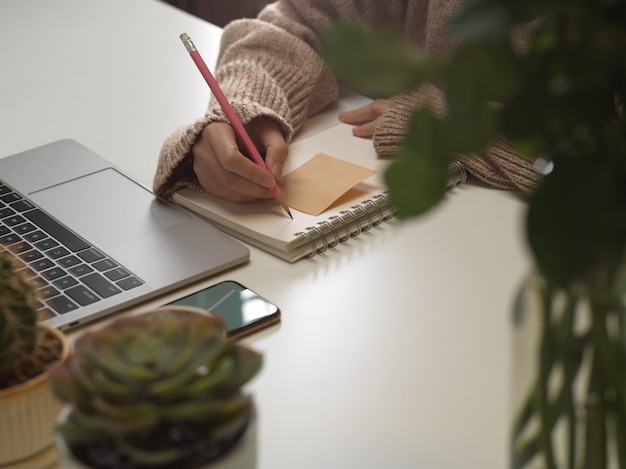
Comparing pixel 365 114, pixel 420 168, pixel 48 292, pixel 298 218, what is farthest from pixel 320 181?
pixel 420 168

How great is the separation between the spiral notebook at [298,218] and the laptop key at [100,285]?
0.14 m

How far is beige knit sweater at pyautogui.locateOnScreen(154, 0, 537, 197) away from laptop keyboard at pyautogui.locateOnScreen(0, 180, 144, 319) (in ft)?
0.39

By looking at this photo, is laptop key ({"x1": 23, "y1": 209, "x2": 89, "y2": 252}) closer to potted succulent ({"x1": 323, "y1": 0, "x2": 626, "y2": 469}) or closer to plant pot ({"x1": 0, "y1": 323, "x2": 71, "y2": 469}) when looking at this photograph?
plant pot ({"x1": 0, "y1": 323, "x2": 71, "y2": 469})

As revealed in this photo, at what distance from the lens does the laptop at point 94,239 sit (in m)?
0.78

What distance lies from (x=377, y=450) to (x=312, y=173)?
400 millimetres

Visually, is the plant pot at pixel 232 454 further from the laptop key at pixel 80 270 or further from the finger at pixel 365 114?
the finger at pixel 365 114

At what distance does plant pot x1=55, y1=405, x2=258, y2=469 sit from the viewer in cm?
45

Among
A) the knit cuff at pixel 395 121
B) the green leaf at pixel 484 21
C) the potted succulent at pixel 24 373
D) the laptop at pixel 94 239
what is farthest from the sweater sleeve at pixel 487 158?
the green leaf at pixel 484 21

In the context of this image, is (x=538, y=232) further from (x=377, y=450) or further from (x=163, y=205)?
(x=163, y=205)

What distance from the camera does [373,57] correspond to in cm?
35

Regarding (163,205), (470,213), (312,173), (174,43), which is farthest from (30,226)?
(174,43)

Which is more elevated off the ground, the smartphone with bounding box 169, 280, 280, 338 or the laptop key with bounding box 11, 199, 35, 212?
the smartphone with bounding box 169, 280, 280, 338

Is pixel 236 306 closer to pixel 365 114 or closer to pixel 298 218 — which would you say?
pixel 298 218

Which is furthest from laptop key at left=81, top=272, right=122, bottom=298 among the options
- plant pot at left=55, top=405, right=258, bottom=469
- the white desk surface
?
plant pot at left=55, top=405, right=258, bottom=469
